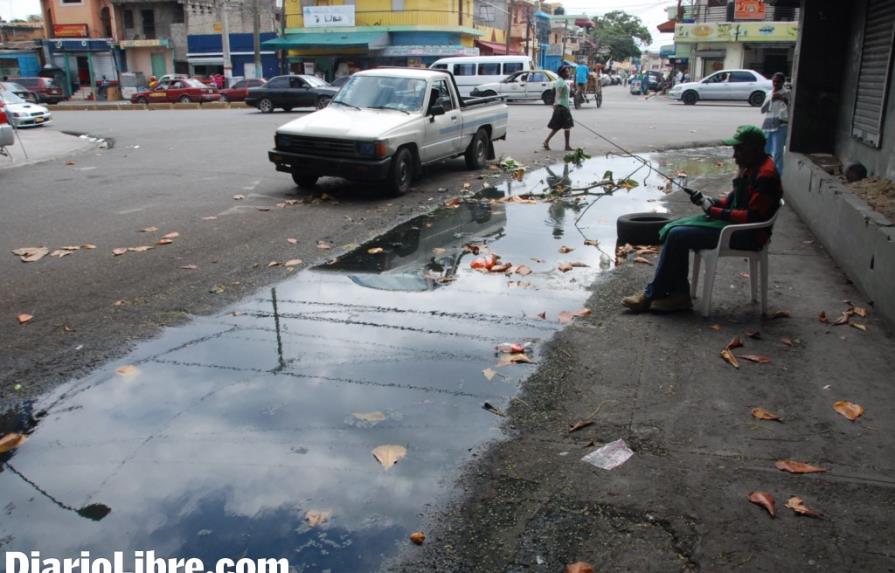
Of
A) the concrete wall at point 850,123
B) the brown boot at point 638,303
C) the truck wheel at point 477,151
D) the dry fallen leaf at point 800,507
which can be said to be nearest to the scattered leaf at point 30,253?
the brown boot at point 638,303

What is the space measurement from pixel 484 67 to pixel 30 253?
3342 cm

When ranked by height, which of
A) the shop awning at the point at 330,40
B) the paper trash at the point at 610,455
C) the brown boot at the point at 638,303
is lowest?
the paper trash at the point at 610,455

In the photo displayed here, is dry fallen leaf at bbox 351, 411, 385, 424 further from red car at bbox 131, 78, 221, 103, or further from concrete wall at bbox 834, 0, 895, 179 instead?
red car at bbox 131, 78, 221, 103

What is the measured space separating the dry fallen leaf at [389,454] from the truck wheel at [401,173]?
24.3 feet

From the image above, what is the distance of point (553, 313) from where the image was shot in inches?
236

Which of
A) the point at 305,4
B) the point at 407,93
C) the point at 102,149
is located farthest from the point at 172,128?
the point at 305,4

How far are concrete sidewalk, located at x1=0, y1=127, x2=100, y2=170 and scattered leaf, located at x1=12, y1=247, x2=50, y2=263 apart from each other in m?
8.23

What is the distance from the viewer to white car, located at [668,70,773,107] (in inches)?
1388

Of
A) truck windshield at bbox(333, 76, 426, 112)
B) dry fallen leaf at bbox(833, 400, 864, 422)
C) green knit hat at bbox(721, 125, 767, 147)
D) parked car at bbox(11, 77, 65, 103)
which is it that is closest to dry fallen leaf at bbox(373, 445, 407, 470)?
dry fallen leaf at bbox(833, 400, 864, 422)

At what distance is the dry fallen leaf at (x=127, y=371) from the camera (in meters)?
4.80

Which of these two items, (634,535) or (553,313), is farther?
(553,313)

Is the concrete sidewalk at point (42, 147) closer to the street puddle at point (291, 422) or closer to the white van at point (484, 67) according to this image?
the street puddle at point (291, 422)

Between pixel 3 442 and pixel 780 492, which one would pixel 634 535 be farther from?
pixel 3 442

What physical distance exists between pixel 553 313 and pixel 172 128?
1975 centimetres
